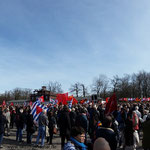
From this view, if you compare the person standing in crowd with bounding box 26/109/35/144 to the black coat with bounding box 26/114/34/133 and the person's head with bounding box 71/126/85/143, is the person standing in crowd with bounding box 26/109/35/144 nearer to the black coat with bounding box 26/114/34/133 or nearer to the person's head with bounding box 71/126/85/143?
the black coat with bounding box 26/114/34/133

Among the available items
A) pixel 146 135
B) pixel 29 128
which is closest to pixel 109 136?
pixel 146 135

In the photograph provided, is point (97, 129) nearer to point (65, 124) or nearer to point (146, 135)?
point (146, 135)

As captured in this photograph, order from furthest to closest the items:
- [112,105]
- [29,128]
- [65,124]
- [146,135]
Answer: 1. [29,128]
2. [65,124]
3. [112,105]
4. [146,135]

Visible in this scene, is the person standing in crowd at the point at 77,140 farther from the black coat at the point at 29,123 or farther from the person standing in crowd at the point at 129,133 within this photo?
the black coat at the point at 29,123

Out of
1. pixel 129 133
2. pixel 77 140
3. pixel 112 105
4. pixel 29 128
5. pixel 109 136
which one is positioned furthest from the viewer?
pixel 29 128

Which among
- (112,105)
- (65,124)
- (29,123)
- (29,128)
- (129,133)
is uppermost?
(112,105)

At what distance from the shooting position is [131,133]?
8203 millimetres

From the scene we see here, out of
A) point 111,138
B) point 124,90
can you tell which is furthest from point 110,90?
point 111,138

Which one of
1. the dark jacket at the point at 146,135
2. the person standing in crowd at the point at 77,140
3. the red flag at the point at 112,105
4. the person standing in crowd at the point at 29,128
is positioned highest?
the red flag at the point at 112,105

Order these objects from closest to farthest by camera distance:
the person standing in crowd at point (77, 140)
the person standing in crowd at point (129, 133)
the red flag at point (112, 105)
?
the person standing in crowd at point (77, 140) < the red flag at point (112, 105) < the person standing in crowd at point (129, 133)

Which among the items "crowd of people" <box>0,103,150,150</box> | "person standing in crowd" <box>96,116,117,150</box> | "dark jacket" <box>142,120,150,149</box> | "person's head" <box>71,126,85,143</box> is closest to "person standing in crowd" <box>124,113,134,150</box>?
"crowd of people" <box>0,103,150,150</box>

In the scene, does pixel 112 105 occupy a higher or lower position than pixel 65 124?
higher

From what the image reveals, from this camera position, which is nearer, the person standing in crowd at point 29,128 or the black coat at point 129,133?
the black coat at point 129,133

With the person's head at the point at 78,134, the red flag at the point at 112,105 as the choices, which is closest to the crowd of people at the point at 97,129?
the person's head at the point at 78,134
